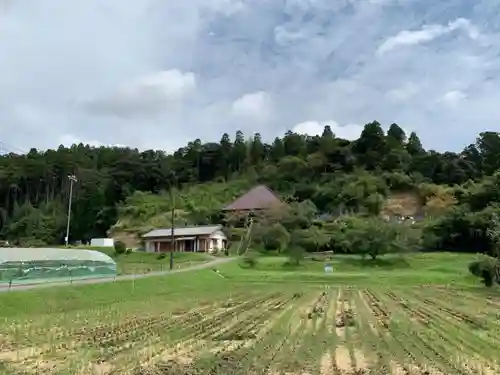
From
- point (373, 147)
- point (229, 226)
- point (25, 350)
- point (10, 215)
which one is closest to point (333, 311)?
point (25, 350)

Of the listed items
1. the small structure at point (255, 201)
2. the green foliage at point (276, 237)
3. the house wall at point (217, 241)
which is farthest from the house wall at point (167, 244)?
the small structure at point (255, 201)

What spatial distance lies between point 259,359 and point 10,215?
6919cm

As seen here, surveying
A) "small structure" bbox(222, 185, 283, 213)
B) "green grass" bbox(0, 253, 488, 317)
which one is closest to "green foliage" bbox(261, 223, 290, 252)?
"green grass" bbox(0, 253, 488, 317)

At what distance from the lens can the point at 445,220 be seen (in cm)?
4503

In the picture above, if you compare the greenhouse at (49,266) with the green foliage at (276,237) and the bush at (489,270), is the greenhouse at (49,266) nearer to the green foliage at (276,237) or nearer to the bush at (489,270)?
the bush at (489,270)

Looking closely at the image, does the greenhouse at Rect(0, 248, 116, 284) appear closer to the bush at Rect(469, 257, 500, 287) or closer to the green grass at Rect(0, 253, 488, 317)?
the green grass at Rect(0, 253, 488, 317)

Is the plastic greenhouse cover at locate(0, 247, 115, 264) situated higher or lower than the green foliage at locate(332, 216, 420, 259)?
lower

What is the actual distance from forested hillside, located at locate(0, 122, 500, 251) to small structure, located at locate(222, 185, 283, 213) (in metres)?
2.57

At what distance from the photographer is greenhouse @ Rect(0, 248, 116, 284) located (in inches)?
787

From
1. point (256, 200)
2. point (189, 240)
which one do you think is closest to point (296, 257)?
point (189, 240)

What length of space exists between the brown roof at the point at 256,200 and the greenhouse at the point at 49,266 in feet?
93.1

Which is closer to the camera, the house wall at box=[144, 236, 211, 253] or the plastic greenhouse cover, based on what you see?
the plastic greenhouse cover

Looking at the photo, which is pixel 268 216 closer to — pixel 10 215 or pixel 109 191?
pixel 109 191

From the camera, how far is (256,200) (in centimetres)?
5653
